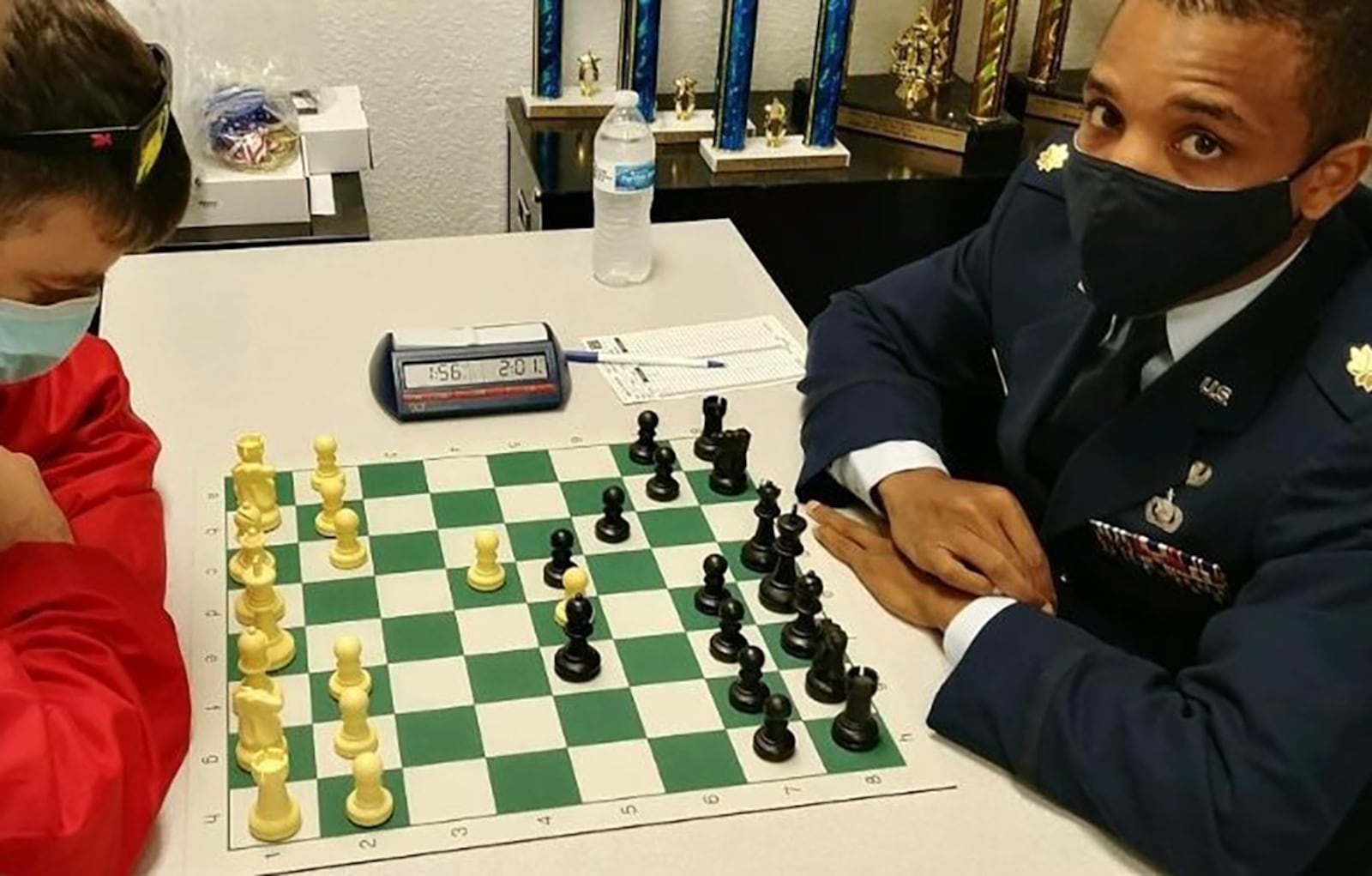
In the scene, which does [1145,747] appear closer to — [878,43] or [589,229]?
[589,229]

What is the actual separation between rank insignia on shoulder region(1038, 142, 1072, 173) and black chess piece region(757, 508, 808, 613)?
50 centimetres

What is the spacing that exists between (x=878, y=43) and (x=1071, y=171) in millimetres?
1410

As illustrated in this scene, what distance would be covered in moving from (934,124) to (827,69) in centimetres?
23

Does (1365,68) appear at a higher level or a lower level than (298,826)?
higher

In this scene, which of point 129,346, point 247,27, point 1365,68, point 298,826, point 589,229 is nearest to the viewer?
point 298,826

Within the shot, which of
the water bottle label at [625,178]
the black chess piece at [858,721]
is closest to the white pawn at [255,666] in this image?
the black chess piece at [858,721]

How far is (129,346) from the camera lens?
1.59m

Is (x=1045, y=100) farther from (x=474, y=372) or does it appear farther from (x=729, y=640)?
(x=729, y=640)

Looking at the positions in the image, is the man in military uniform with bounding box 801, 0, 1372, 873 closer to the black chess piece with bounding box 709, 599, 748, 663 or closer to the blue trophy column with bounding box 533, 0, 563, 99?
the black chess piece with bounding box 709, 599, 748, 663

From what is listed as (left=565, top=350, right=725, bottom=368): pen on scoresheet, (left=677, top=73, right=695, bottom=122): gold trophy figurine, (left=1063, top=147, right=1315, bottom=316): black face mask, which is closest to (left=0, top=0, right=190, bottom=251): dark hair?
(left=565, top=350, right=725, bottom=368): pen on scoresheet

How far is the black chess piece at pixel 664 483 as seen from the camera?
1.37 meters

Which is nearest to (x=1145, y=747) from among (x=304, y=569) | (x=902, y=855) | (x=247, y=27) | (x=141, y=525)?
(x=902, y=855)

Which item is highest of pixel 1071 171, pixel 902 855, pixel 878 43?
pixel 1071 171

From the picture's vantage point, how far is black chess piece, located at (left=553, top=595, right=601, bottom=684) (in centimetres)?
115
